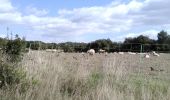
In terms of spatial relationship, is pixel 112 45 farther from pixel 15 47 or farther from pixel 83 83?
pixel 83 83

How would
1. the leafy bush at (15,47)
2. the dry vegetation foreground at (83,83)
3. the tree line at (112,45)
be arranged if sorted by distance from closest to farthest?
the dry vegetation foreground at (83,83), the leafy bush at (15,47), the tree line at (112,45)

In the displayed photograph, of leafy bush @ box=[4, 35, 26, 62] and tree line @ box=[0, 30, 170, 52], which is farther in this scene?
tree line @ box=[0, 30, 170, 52]

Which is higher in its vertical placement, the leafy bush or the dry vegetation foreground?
the leafy bush

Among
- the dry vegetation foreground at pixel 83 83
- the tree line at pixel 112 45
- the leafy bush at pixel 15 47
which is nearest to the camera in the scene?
the dry vegetation foreground at pixel 83 83

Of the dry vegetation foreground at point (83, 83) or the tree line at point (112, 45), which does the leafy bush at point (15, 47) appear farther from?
→ the dry vegetation foreground at point (83, 83)

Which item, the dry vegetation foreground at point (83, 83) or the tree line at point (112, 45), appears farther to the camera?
the tree line at point (112, 45)

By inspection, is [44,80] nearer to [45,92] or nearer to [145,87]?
[45,92]

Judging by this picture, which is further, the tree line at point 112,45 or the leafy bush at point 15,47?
the tree line at point 112,45

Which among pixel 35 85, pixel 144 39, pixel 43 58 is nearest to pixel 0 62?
pixel 35 85

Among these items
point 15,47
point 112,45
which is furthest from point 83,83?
point 112,45

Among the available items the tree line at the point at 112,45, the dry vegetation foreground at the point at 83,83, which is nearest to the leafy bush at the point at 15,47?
the tree line at the point at 112,45

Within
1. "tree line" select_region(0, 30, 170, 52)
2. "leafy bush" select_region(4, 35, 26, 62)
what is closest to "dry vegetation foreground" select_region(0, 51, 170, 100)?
"leafy bush" select_region(4, 35, 26, 62)

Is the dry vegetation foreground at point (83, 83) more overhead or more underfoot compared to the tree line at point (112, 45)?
more underfoot

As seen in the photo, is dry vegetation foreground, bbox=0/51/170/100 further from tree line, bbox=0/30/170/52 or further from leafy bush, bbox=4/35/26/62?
tree line, bbox=0/30/170/52
